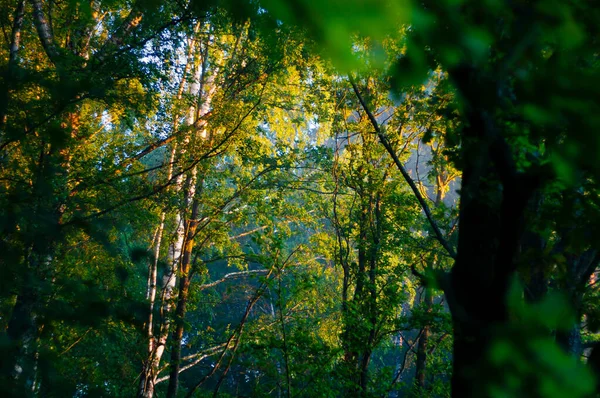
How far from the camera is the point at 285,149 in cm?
921

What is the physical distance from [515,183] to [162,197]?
6.86 m

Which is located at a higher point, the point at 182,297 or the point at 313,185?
the point at 313,185

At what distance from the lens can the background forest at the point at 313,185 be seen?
1071 millimetres

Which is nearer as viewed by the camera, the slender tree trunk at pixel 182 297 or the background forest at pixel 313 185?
the background forest at pixel 313 185

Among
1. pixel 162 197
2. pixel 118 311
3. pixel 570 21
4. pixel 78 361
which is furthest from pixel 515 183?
pixel 78 361

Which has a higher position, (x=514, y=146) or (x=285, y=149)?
(x=285, y=149)

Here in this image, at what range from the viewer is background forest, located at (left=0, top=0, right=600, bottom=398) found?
42.2 inches

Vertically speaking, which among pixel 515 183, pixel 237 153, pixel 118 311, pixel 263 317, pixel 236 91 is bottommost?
pixel 118 311

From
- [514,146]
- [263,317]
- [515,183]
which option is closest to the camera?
[515,183]

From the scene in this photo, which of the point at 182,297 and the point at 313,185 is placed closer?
the point at 182,297

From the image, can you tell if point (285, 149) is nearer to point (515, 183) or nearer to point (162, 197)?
point (162, 197)

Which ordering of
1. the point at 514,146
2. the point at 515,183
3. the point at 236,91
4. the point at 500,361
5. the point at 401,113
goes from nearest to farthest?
the point at 500,361 → the point at 515,183 → the point at 514,146 → the point at 401,113 → the point at 236,91

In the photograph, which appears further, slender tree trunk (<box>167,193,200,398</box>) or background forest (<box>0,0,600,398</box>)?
slender tree trunk (<box>167,193,200,398</box>)

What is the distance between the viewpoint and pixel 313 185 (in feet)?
35.9
